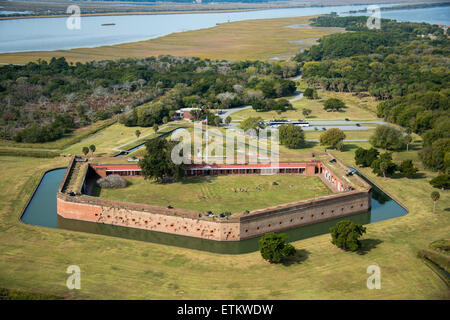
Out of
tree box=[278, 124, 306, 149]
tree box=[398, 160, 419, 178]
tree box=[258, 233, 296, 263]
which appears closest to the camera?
tree box=[258, 233, 296, 263]

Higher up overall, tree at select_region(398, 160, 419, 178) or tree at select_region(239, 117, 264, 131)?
tree at select_region(239, 117, 264, 131)

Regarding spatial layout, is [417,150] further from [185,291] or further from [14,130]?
[14,130]

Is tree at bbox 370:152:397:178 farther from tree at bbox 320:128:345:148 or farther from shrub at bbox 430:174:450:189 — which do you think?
tree at bbox 320:128:345:148

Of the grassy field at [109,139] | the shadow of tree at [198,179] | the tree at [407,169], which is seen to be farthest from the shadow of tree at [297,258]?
the grassy field at [109,139]

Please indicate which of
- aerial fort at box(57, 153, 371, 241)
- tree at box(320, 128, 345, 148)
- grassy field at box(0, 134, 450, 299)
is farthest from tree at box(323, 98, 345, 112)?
grassy field at box(0, 134, 450, 299)

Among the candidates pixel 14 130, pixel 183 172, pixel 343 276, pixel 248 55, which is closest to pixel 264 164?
pixel 183 172

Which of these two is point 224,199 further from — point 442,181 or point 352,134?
point 352,134

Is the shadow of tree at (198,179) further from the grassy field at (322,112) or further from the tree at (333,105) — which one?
the tree at (333,105)
